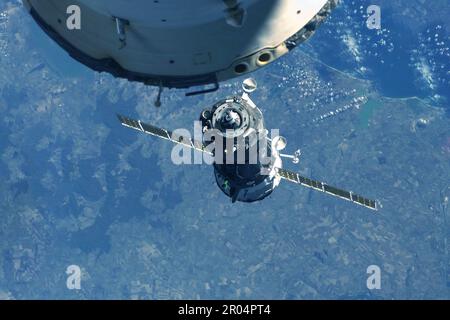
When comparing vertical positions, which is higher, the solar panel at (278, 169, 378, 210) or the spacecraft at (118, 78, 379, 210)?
the spacecraft at (118, 78, 379, 210)

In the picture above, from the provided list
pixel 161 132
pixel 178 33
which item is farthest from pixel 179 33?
pixel 161 132

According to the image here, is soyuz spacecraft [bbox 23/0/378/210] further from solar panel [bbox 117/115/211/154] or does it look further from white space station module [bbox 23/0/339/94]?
solar panel [bbox 117/115/211/154]

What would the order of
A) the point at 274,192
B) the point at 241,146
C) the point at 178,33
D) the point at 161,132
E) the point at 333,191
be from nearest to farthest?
the point at 178,33, the point at 241,146, the point at 161,132, the point at 333,191, the point at 274,192

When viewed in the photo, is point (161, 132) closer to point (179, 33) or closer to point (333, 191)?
point (333, 191)

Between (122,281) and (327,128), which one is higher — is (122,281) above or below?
below

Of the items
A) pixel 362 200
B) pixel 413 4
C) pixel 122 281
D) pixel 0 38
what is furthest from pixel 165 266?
pixel 362 200

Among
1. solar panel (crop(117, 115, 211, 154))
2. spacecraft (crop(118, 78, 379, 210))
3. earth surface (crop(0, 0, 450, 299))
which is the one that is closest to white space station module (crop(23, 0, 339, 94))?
spacecraft (crop(118, 78, 379, 210))

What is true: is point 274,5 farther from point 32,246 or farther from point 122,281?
point 32,246
